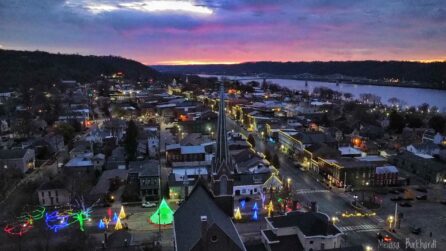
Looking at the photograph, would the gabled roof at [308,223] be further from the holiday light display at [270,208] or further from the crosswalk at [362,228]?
the holiday light display at [270,208]

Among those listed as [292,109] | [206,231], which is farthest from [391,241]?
[292,109]

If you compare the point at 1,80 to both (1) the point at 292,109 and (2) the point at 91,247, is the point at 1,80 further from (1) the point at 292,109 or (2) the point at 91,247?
(2) the point at 91,247

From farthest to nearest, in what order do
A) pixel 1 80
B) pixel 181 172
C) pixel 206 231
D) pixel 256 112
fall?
1. pixel 1 80
2. pixel 256 112
3. pixel 181 172
4. pixel 206 231

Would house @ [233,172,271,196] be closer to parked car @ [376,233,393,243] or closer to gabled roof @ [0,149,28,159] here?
parked car @ [376,233,393,243]

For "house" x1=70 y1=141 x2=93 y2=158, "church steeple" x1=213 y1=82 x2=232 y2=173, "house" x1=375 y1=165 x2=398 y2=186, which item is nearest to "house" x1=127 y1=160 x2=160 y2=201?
"house" x1=70 y1=141 x2=93 y2=158

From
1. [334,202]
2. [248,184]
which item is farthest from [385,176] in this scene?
[248,184]

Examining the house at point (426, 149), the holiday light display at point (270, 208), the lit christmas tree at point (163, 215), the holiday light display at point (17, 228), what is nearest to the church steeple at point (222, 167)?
the lit christmas tree at point (163, 215)

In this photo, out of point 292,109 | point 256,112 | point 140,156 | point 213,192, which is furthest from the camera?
point 292,109
